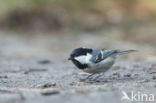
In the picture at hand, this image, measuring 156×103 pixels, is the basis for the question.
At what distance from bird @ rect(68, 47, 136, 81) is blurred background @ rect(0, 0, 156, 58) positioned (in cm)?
635

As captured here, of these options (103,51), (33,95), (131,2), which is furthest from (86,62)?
(131,2)

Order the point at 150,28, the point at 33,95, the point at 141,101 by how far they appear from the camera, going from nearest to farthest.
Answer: the point at 141,101
the point at 33,95
the point at 150,28

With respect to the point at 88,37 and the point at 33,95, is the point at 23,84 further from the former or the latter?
the point at 88,37

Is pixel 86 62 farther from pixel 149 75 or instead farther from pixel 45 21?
pixel 45 21

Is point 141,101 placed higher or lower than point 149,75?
lower

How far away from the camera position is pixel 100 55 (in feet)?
20.2

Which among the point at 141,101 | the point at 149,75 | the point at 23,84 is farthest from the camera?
the point at 149,75

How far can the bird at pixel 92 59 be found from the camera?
5781mm

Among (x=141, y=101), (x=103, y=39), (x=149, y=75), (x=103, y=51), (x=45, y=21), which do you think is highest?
(x=45, y=21)

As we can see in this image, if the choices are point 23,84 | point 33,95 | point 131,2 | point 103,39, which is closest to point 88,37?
point 103,39

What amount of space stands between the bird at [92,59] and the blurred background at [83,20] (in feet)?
20.8

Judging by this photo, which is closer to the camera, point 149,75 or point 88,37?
point 149,75

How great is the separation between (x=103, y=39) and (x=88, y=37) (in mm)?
720

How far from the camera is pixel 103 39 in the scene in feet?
44.0
